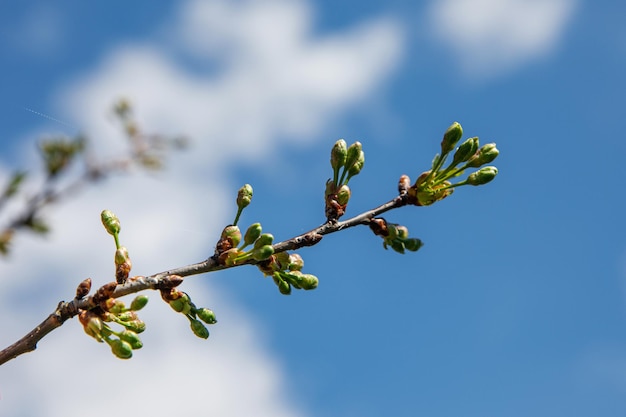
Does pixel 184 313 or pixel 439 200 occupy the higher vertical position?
pixel 439 200

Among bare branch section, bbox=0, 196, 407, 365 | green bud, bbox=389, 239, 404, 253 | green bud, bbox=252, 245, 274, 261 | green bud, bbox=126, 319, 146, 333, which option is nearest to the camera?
bare branch section, bbox=0, 196, 407, 365

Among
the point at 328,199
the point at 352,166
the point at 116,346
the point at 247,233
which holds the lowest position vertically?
the point at 116,346

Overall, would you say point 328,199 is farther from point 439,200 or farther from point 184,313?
point 184,313

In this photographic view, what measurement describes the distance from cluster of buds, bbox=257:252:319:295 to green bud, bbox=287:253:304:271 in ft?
0.07

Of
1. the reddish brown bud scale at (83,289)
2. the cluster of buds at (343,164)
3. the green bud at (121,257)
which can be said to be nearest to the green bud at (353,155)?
the cluster of buds at (343,164)

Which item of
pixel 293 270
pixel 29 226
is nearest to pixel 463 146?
pixel 293 270

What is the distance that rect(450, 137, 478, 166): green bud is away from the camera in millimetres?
3174

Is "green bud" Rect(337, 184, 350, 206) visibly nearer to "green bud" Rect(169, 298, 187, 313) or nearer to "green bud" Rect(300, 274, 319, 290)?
"green bud" Rect(300, 274, 319, 290)

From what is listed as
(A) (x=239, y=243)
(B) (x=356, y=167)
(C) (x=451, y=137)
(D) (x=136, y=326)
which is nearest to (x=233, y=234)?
(A) (x=239, y=243)

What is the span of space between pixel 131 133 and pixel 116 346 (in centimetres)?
121

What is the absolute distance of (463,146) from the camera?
318 centimetres

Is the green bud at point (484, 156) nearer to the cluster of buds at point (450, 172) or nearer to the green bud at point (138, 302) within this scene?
the cluster of buds at point (450, 172)

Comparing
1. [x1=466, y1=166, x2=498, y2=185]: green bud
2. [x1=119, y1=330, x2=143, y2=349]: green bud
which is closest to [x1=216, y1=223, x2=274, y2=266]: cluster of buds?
[x1=119, y1=330, x2=143, y2=349]: green bud

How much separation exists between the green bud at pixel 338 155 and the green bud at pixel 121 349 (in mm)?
1115
